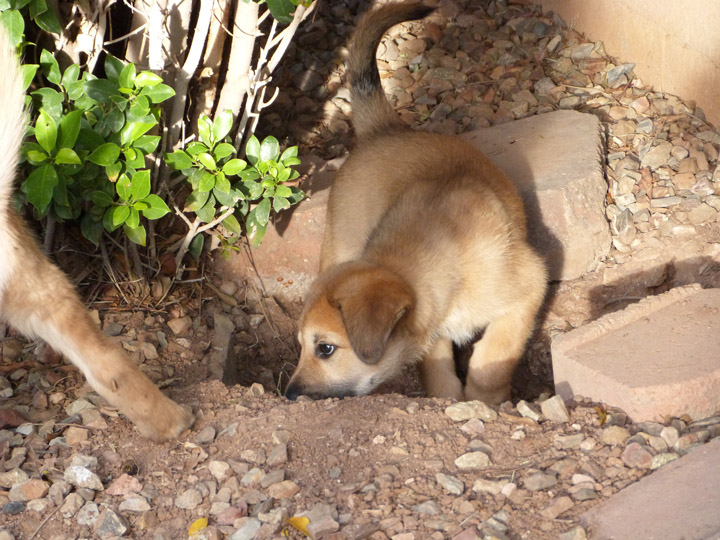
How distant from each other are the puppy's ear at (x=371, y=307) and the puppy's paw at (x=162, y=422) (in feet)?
2.48

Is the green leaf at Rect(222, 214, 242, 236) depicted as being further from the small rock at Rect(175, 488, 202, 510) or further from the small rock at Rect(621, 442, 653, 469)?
the small rock at Rect(621, 442, 653, 469)

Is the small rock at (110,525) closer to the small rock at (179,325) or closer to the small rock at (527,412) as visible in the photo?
the small rock at (527,412)

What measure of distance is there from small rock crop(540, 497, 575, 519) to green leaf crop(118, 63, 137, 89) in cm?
235

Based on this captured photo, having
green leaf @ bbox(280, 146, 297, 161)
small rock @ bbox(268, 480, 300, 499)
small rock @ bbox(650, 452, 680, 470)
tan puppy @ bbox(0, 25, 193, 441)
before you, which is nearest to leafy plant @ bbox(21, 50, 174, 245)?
tan puppy @ bbox(0, 25, 193, 441)

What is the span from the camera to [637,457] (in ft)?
9.63

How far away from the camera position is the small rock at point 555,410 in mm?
3271

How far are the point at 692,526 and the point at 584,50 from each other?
443 centimetres

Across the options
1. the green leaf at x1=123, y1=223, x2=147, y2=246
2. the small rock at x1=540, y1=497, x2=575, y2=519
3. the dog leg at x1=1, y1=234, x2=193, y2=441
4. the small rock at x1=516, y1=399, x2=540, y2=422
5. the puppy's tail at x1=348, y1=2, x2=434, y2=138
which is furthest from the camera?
the puppy's tail at x1=348, y1=2, x2=434, y2=138

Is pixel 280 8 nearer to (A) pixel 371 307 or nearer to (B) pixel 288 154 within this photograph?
(B) pixel 288 154

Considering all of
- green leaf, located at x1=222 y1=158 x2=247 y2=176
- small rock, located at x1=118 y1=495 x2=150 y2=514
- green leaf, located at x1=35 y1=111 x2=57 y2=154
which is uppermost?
green leaf, located at x1=35 y1=111 x2=57 y2=154

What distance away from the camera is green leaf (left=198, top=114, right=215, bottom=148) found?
4082mm

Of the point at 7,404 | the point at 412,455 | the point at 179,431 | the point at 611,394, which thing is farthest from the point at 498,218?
the point at 7,404

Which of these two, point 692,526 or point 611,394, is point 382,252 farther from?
point 692,526

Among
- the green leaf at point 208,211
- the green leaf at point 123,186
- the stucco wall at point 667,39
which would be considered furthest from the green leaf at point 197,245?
the stucco wall at point 667,39
